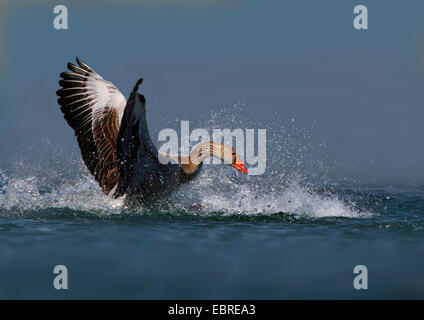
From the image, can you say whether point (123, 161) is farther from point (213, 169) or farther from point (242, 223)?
point (213, 169)

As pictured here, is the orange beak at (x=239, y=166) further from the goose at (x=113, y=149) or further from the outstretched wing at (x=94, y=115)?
the outstretched wing at (x=94, y=115)

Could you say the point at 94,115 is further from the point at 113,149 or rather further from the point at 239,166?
the point at 239,166

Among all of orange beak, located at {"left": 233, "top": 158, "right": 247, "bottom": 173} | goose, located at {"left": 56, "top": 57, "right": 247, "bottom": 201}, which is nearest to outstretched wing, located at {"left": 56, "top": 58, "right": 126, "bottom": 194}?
goose, located at {"left": 56, "top": 57, "right": 247, "bottom": 201}

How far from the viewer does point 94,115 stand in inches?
475

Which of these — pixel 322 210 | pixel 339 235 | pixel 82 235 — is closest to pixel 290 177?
pixel 322 210

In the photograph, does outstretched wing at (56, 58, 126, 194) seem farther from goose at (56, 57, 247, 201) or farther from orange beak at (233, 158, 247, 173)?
orange beak at (233, 158, 247, 173)

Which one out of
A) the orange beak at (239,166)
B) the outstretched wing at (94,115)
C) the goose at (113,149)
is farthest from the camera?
the orange beak at (239,166)

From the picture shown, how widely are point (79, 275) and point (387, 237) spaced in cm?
534

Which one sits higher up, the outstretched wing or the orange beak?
the outstretched wing

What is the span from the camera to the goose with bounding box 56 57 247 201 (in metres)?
10.4

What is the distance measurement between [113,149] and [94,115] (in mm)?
1167

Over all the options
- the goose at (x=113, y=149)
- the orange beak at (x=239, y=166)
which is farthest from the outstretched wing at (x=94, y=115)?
the orange beak at (x=239, y=166)

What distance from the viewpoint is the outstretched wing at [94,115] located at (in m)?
11.6

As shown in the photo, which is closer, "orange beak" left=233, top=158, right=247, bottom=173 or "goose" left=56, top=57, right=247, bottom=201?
"goose" left=56, top=57, right=247, bottom=201
